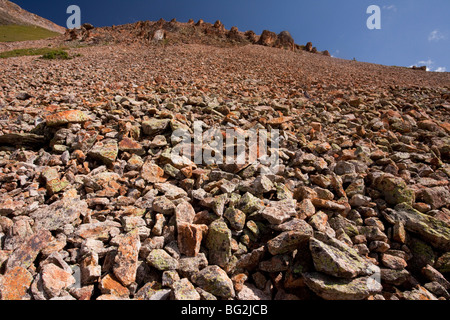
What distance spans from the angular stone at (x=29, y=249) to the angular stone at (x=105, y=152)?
1.69 meters

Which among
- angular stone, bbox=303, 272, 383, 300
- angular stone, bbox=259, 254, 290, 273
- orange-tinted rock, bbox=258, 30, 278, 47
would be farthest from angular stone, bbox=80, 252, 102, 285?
orange-tinted rock, bbox=258, 30, 278, 47

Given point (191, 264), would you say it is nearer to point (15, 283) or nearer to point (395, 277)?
point (15, 283)

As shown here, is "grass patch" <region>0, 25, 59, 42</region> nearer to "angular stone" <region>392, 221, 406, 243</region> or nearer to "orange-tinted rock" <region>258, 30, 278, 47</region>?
"orange-tinted rock" <region>258, 30, 278, 47</region>

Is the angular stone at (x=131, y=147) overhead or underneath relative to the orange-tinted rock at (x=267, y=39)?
underneath

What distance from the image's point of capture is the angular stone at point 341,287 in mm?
2098

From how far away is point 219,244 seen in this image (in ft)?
8.59

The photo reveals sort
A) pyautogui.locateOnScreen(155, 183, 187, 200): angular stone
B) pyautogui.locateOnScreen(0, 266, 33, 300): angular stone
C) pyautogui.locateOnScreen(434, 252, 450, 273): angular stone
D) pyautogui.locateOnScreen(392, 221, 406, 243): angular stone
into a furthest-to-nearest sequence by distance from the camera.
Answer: pyautogui.locateOnScreen(155, 183, 187, 200): angular stone < pyautogui.locateOnScreen(392, 221, 406, 243): angular stone < pyautogui.locateOnScreen(434, 252, 450, 273): angular stone < pyautogui.locateOnScreen(0, 266, 33, 300): angular stone

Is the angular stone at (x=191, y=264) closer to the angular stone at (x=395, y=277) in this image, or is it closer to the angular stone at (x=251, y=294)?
the angular stone at (x=251, y=294)

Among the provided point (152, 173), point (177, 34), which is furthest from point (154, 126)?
point (177, 34)

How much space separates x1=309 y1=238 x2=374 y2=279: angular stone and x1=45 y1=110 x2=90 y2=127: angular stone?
5.62m

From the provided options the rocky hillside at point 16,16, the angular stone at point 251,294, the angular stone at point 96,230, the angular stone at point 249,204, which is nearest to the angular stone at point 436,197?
the angular stone at point 249,204

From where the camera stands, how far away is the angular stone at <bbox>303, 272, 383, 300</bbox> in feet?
6.88

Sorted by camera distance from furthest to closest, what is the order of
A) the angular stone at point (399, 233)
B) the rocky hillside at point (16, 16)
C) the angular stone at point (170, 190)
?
1. the rocky hillside at point (16, 16)
2. the angular stone at point (170, 190)
3. the angular stone at point (399, 233)
